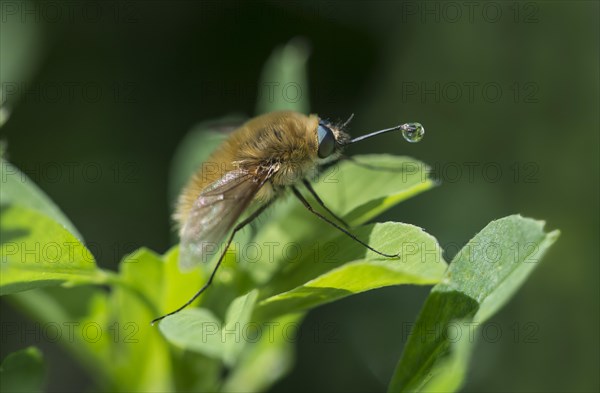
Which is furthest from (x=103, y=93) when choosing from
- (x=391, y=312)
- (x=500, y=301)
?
(x=500, y=301)

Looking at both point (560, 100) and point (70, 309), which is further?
point (560, 100)

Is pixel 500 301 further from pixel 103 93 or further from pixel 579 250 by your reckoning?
pixel 103 93

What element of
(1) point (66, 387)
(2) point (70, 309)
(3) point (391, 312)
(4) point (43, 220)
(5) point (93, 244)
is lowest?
(1) point (66, 387)

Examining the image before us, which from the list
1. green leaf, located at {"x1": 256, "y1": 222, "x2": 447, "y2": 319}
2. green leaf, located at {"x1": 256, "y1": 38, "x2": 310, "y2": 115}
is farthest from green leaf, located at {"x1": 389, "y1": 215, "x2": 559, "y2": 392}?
green leaf, located at {"x1": 256, "y1": 38, "x2": 310, "y2": 115}

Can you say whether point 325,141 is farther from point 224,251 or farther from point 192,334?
point 192,334

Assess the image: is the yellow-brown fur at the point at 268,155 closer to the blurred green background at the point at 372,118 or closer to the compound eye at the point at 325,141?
the compound eye at the point at 325,141
